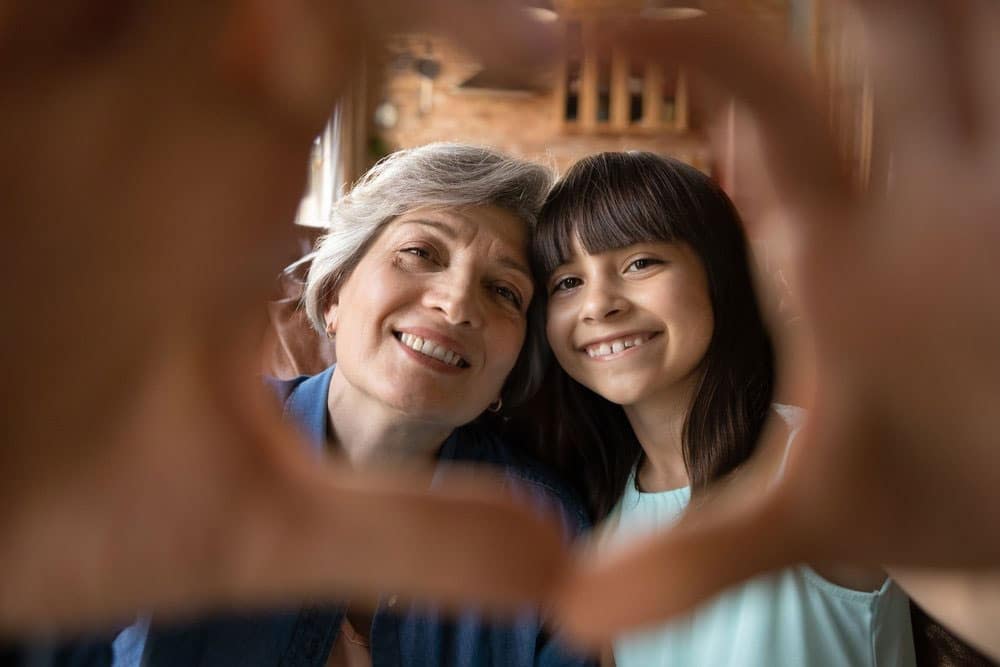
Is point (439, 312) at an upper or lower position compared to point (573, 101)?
lower

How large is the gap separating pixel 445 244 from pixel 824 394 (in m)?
0.75

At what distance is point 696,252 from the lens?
2.92 ft

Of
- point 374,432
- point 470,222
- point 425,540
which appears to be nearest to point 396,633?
point 374,432

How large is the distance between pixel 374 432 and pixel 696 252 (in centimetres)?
43

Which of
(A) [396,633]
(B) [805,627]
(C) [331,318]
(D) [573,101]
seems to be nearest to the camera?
(B) [805,627]

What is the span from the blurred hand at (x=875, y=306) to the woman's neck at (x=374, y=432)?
Result: 29.1 inches

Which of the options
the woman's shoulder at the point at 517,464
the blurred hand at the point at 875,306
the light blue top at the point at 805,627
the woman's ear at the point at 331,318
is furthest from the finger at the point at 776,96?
the woman's ear at the point at 331,318

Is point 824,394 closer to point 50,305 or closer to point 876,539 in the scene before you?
point 876,539

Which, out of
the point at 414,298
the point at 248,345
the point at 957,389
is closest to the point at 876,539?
the point at 957,389

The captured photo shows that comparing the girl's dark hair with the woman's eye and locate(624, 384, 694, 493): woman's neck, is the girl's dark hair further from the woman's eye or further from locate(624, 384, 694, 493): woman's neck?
the woman's eye

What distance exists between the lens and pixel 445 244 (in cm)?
88

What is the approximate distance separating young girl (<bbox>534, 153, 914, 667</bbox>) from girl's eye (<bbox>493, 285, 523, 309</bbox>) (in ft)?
0.12

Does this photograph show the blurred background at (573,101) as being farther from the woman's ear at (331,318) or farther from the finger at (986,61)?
the woman's ear at (331,318)

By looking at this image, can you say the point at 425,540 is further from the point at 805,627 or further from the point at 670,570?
the point at 805,627
